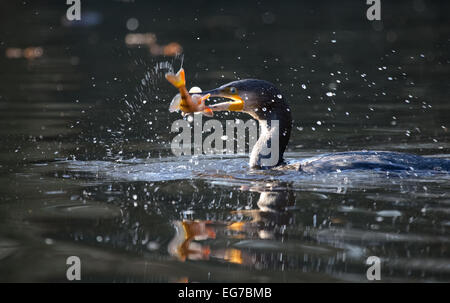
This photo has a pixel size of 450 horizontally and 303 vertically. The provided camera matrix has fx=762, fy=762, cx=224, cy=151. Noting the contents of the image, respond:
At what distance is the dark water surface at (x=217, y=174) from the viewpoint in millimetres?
5113

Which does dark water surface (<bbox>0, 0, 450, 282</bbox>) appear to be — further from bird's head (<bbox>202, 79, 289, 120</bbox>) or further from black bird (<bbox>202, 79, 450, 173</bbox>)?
bird's head (<bbox>202, 79, 289, 120</bbox>)

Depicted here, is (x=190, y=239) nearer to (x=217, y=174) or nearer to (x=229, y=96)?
(x=217, y=174)

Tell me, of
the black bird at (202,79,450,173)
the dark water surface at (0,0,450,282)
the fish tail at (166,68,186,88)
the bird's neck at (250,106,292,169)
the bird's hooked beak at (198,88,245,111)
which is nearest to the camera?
the dark water surface at (0,0,450,282)

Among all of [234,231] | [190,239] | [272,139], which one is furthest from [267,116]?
[190,239]

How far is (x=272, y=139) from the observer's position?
8.14 m

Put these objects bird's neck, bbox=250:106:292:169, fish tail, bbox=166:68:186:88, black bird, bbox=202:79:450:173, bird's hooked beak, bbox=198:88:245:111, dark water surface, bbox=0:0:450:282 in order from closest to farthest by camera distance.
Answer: dark water surface, bbox=0:0:450:282
fish tail, bbox=166:68:186:88
black bird, bbox=202:79:450:173
bird's hooked beak, bbox=198:88:245:111
bird's neck, bbox=250:106:292:169

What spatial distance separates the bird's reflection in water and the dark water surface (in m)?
0.02

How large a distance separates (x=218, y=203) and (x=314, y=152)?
2.96 metres

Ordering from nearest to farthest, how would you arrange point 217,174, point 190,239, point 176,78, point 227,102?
point 190,239 → point 176,78 → point 217,174 → point 227,102

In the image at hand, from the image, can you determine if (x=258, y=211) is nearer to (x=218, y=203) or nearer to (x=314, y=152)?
(x=218, y=203)

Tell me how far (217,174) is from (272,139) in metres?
0.75

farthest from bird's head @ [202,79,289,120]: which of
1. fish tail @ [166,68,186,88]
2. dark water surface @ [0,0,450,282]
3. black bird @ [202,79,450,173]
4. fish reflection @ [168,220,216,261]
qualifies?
fish reflection @ [168,220,216,261]

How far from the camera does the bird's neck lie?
8.09m

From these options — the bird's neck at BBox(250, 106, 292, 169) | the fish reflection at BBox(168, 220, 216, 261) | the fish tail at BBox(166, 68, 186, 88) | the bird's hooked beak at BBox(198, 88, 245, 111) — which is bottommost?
the fish reflection at BBox(168, 220, 216, 261)
